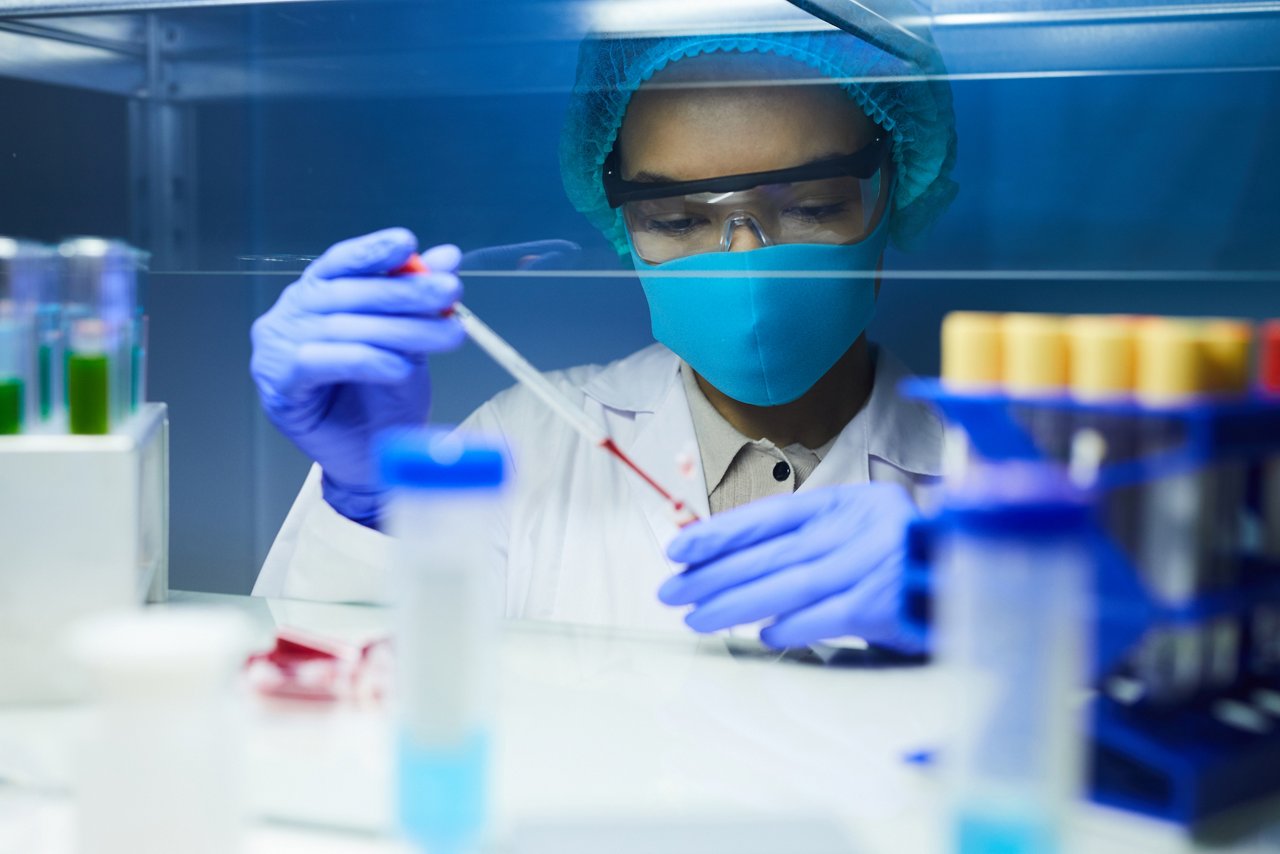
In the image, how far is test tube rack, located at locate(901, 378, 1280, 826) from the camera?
73cm

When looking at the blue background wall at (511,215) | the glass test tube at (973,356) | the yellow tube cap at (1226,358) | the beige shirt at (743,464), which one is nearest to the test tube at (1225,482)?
the yellow tube cap at (1226,358)

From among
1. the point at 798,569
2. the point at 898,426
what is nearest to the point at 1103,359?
the point at 798,569

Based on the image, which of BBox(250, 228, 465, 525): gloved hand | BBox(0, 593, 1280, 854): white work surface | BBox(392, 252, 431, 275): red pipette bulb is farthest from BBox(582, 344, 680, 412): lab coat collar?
BBox(0, 593, 1280, 854): white work surface

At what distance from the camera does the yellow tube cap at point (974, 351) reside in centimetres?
77

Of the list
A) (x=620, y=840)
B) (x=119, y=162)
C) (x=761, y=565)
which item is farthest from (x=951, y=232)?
(x=119, y=162)

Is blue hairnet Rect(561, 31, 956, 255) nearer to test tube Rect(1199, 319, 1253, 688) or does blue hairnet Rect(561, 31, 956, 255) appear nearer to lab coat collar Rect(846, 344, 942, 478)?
lab coat collar Rect(846, 344, 942, 478)

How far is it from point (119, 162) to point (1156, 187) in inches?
66.6

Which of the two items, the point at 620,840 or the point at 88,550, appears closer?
the point at 620,840

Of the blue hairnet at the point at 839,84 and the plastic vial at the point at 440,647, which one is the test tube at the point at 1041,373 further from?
the blue hairnet at the point at 839,84

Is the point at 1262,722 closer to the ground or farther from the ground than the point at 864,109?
closer to the ground

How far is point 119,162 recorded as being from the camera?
2.03 meters

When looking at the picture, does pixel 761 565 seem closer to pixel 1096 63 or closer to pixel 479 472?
pixel 479 472

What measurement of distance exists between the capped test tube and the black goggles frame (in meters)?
0.94

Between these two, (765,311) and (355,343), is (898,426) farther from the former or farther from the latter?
(355,343)
